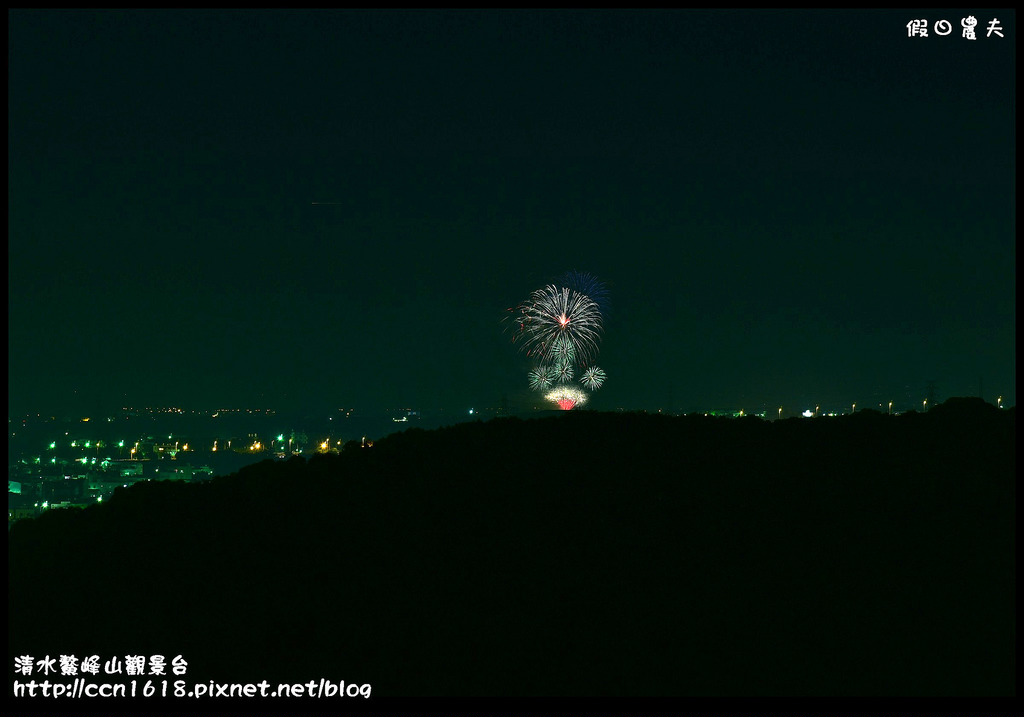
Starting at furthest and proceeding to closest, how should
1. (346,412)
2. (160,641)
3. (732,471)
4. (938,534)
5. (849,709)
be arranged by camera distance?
(346,412) < (732,471) < (938,534) < (160,641) < (849,709)

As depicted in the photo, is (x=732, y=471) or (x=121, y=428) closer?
(x=732, y=471)

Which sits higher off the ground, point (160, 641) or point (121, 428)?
point (121, 428)

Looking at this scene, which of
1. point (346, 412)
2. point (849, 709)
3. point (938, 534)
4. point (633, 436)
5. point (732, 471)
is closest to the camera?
point (849, 709)

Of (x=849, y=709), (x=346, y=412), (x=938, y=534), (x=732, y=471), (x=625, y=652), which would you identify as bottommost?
(x=849, y=709)

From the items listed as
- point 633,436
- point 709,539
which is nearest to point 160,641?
point 709,539

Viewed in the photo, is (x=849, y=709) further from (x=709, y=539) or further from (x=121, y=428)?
(x=121, y=428)

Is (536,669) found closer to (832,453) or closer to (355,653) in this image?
(355,653)
